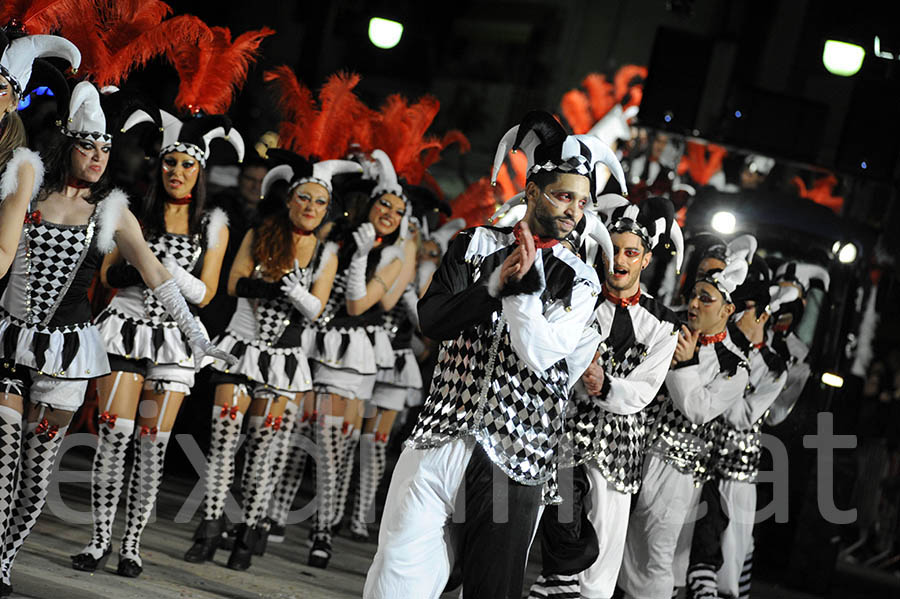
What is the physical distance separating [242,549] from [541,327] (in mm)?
3391

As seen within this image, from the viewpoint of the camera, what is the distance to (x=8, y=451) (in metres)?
5.16

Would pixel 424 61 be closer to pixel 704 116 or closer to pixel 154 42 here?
pixel 704 116

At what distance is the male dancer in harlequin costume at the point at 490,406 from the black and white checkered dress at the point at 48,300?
Result: 1.76 meters

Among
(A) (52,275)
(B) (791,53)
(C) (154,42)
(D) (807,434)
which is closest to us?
(A) (52,275)

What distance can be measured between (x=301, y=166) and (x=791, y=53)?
19183 mm

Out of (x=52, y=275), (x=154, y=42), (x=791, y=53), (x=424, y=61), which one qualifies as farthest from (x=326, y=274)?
(x=424, y=61)

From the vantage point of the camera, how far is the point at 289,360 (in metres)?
7.18

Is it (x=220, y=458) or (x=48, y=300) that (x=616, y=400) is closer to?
(x=220, y=458)

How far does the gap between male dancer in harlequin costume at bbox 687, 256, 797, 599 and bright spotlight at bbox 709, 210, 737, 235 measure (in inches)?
133

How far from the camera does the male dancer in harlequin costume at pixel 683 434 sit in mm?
6523

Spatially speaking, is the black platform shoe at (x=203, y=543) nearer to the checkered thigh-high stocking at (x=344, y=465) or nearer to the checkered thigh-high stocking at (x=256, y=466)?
the checkered thigh-high stocking at (x=256, y=466)

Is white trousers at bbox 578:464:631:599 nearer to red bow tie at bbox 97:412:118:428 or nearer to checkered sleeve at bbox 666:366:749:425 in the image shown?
checkered sleeve at bbox 666:366:749:425

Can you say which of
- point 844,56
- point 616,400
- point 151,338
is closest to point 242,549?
point 151,338

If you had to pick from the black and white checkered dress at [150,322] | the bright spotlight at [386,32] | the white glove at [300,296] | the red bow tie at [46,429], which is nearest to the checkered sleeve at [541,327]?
the red bow tie at [46,429]
